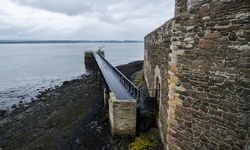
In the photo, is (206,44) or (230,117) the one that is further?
(206,44)

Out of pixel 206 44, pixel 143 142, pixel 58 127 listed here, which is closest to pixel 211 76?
pixel 206 44

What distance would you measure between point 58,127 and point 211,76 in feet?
32.2

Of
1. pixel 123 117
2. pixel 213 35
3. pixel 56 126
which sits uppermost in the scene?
pixel 213 35

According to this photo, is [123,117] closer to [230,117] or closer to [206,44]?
[230,117]

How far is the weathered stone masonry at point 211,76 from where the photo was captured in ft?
12.1

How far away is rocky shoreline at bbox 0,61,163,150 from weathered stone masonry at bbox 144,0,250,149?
3807mm

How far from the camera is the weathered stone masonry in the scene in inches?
145

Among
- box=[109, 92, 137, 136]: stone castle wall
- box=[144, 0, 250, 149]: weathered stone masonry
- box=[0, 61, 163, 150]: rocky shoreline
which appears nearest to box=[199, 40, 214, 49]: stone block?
box=[144, 0, 250, 149]: weathered stone masonry

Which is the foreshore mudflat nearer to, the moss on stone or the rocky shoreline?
the rocky shoreline

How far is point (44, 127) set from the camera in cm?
1170

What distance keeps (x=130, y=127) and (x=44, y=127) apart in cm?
667

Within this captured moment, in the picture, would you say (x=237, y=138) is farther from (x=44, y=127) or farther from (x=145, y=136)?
(x=44, y=127)

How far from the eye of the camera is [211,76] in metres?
4.21

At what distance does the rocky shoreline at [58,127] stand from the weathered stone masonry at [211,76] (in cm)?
381
